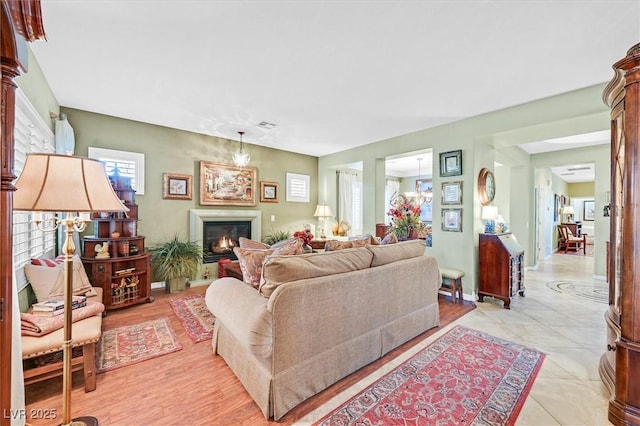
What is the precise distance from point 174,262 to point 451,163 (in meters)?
4.59

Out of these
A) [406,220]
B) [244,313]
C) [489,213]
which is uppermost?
[489,213]

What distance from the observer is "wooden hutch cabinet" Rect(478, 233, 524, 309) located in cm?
367

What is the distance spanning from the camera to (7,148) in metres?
0.94

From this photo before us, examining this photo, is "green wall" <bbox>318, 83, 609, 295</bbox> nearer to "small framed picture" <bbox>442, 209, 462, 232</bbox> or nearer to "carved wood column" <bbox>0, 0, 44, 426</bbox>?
"small framed picture" <bbox>442, 209, 462, 232</bbox>

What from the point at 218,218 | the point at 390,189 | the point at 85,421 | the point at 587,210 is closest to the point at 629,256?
the point at 85,421

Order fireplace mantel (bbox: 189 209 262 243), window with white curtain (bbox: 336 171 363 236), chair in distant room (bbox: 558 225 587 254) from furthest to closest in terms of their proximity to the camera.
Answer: chair in distant room (bbox: 558 225 587 254) < window with white curtain (bbox: 336 171 363 236) < fireplace mantel (bbox: 189 209 262 243)

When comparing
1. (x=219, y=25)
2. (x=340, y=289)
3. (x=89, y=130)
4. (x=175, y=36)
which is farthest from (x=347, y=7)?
(x=89, y=130)

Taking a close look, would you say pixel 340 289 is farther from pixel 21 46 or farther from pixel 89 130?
pixel 89 130

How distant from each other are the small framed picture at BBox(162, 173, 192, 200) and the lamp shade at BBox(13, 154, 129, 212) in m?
3.46

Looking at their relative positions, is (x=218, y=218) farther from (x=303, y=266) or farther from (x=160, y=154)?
(x=303, y=266)

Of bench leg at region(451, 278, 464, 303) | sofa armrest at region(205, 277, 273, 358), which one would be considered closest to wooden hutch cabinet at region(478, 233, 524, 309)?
bench leg at region(451, 278, 464, 303)

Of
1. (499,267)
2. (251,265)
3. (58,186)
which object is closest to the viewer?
(58,186)

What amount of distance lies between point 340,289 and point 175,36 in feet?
7.90

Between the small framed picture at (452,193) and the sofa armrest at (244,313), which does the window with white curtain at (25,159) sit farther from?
the small framed picture at (452,193)
